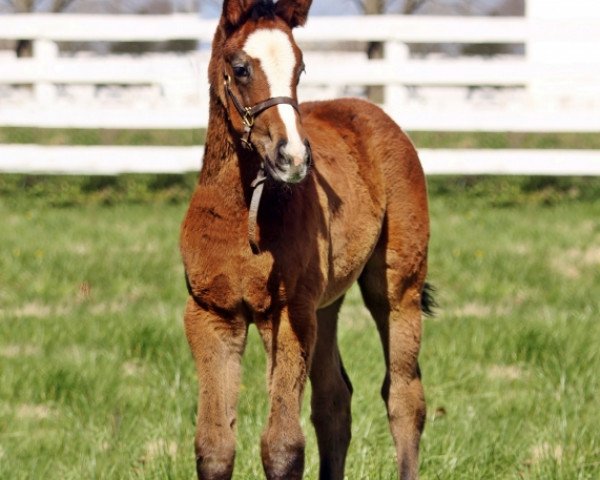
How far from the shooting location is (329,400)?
4.02 meters

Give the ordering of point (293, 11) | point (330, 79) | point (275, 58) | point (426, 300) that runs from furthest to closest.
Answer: point (330, 79), point (426, 300), point (293, 11), point (275, 58)

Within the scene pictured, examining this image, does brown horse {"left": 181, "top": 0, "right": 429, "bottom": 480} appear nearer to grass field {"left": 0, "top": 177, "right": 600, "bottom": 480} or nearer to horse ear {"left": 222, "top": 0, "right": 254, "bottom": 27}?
horse ear {"left": 222, "top": 0, "right": 254, "bottom": 27}

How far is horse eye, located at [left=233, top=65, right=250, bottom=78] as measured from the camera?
3104 mm

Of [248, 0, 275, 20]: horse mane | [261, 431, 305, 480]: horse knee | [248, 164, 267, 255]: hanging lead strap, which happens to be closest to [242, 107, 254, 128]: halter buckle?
[248, 164, 267, 255]: hanging lead strap

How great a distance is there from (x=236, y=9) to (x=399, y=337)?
1.38 m

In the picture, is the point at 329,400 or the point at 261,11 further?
the point at 329,400

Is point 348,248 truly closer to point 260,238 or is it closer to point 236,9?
point 260,238

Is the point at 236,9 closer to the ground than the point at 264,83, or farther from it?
farther from it

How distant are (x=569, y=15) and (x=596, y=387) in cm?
1336

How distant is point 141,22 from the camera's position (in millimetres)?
10602

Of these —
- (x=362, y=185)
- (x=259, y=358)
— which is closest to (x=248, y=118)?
(x=362, y=185)

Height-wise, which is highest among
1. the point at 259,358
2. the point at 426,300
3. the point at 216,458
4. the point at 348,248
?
the point at 348,248

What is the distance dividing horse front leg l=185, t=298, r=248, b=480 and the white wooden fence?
268 inches

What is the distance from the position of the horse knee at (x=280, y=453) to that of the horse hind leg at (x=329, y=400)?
733mm
